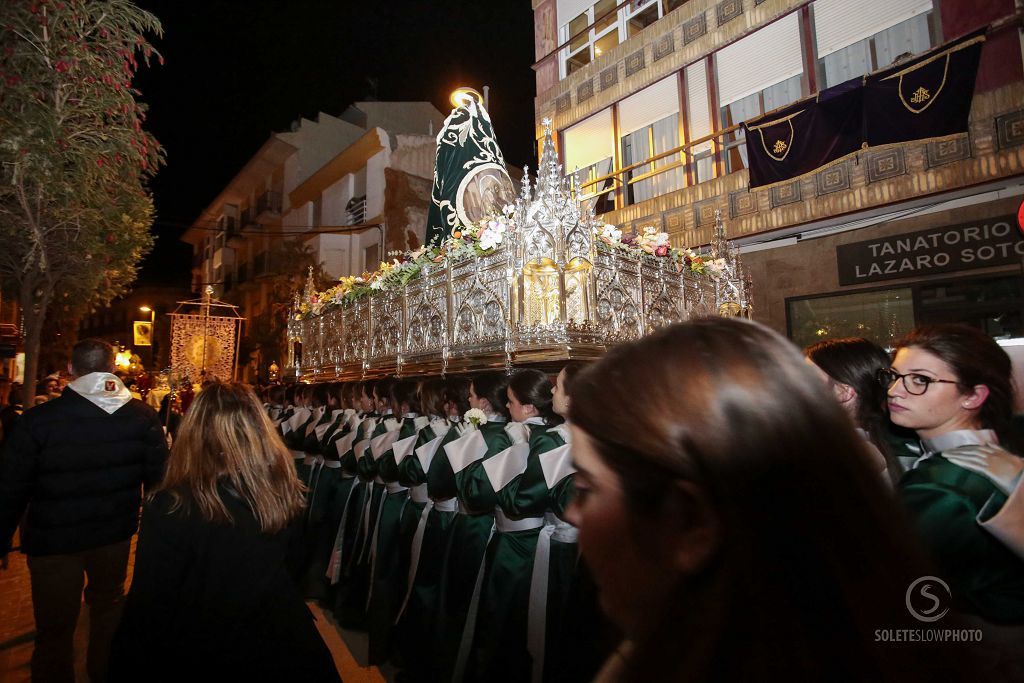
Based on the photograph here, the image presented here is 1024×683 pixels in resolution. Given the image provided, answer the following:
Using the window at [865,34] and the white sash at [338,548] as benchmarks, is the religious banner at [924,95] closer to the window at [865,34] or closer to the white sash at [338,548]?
the window at [865,34]

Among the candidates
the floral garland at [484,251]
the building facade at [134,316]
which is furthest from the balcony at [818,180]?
the building facade at [134,316]

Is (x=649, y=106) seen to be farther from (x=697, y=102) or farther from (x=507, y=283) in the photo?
(x=507, y=283)

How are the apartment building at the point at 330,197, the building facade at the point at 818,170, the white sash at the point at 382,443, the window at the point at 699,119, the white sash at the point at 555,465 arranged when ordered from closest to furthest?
the white sash at the point at 555,465, the white sash at the point at 382,443, the building facade at the point at 818,170, the window at the point at 699,119, the apartment building at the point at 330,197

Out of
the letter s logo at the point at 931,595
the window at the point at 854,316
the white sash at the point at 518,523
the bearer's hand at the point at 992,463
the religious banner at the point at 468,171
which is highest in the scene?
the religious banner at the point at 468,171

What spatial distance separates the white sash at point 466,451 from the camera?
3.65m

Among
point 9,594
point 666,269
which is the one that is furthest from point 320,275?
point 666,269

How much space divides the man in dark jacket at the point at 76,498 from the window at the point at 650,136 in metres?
10.3

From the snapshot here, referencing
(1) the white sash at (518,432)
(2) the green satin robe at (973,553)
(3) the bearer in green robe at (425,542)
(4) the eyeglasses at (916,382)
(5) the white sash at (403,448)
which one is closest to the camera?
(2) the green satin robe at (973,553)

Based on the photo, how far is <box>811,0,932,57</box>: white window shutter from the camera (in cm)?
849

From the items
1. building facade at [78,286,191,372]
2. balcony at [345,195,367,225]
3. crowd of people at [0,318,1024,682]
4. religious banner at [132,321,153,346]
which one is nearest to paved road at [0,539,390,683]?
crowd of people at [0,318,1024,682]

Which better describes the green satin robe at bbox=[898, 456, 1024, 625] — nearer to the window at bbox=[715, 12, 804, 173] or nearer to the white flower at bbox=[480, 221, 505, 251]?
Result: the white flower at bbox=[480, 221, 505, 251]

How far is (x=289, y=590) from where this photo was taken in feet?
7.46
